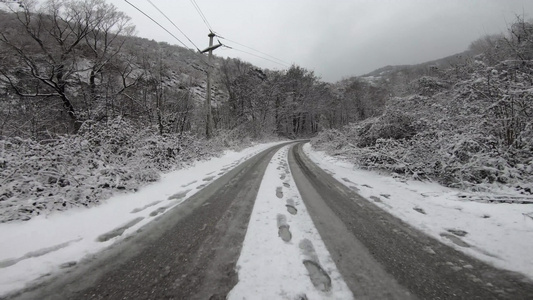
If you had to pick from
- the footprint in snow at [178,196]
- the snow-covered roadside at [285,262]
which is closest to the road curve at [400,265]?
the snow-covered roadside at [285,262]

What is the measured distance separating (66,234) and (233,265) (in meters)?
2.49

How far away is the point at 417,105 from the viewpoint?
7785 mm

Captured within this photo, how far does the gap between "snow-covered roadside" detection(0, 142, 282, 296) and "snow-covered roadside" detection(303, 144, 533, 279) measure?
4224 mm

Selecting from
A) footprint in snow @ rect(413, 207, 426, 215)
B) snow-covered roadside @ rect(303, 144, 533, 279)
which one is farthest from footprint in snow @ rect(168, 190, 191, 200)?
footprint in snow @ rect(413, 207, 426, 215)

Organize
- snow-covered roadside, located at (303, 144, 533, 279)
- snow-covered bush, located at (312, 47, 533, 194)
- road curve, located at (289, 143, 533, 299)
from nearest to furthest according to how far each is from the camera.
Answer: road curve, located at (289, 143, 533, 299) < snow-covered roadside, located at (303, 144, 533, 279) < snow-covered bush, located at (312, 47, 533, 194)

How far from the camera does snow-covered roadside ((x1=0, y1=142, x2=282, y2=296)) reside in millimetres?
2184

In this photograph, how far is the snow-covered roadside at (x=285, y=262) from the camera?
1828 mm

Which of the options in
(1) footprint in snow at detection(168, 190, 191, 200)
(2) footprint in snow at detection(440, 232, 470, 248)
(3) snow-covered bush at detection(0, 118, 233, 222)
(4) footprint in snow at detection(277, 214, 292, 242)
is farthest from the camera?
(1) footprint in snow at detection(168, 190, 191, 200)

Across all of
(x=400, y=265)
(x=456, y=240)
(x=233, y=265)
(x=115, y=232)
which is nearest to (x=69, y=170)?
(x=115, y=232)

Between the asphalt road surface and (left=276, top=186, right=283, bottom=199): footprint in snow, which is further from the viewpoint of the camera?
(left=276, top=186, right=283, bottom=199): footprint in snow

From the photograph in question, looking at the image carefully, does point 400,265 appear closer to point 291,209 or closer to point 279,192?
point 291,209

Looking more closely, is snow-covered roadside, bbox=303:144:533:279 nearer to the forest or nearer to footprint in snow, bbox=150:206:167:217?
the forest

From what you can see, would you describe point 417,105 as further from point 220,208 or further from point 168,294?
point 168,294

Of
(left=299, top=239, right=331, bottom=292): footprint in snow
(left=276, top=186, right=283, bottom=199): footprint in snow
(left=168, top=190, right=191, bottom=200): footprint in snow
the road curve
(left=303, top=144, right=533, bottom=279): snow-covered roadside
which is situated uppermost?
(left=168, top=190, right=191, bottom=200): footprint in snow
